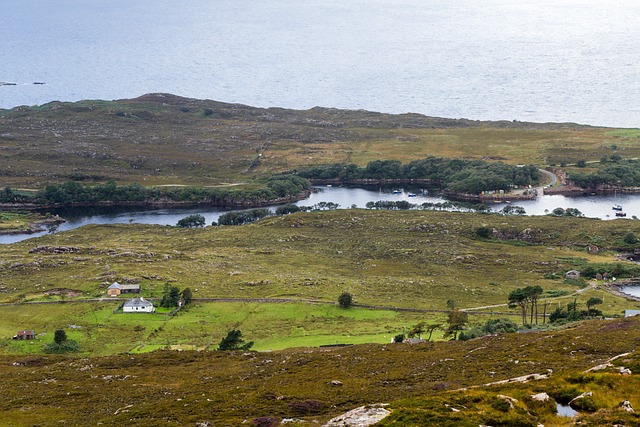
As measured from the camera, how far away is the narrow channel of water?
139875 millimetres

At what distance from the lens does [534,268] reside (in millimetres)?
98625

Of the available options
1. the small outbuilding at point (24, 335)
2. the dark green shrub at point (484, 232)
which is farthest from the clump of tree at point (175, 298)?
the dark green shrub at point (484, 232)

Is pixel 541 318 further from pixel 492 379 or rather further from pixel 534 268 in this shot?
pixel 492 379

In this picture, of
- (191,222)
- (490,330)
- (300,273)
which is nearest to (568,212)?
(300,273)

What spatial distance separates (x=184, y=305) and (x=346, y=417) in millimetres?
50758

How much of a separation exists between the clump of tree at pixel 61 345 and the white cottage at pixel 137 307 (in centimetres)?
988

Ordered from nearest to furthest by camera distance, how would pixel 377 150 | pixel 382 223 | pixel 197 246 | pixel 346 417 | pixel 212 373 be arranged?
1. pixel 346 417
2. pixel 212 373
3. pixel 197 246
4. pixel 382 223
5. pixel 377 150

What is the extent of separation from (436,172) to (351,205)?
29405 millimetres

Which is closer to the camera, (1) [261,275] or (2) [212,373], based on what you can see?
(2) [212,373]

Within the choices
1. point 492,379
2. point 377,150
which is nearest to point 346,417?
point 492,379

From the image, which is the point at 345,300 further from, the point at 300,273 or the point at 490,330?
the point at 490,330

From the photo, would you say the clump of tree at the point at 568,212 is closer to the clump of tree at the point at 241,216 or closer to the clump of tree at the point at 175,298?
the clump of tree at the point at 241,216

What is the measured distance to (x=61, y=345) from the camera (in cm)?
6725

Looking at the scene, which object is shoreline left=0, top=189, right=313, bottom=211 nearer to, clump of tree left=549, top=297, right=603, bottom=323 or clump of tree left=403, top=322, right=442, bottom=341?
clump of tree left=403, top=322, right=442, bottom=341
